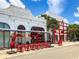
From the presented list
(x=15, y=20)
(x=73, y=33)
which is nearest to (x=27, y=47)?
(x=15, y=20)

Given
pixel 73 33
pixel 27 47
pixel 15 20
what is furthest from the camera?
pixel 73 33

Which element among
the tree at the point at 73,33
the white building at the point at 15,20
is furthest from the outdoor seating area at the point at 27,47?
the tree at the point at 73,33

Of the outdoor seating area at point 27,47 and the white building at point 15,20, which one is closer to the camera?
the outdoor seating area at point 27,47

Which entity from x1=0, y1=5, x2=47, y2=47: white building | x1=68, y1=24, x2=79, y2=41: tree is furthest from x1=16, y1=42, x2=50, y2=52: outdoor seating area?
x1=68, y1=24, x2=79, y2=41: tree

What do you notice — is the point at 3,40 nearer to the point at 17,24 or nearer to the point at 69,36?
the point at 17,24

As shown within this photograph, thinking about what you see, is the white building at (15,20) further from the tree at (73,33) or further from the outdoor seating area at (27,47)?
the tree at (73,33)

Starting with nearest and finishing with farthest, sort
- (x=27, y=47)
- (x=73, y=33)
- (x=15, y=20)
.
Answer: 1. (x=27, y=47)
2. (x=15, y=20)
3. (x=73, y=33)

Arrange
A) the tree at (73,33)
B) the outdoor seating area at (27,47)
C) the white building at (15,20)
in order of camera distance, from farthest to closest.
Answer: the tree at (73,33), the white building at (15,20), the outdoor seating area at (27,47)

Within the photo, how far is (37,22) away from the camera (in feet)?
174

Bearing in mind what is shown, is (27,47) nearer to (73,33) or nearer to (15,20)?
(15,20)

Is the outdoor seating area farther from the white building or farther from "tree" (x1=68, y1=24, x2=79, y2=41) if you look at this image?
"tree" (x1=68, y1=24, x2=79, y2=41)

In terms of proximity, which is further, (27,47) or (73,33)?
(73,33)

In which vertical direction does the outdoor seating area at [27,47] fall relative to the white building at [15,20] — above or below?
below

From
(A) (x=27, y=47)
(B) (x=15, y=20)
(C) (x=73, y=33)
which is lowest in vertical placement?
(A) (x=27, y=47)
